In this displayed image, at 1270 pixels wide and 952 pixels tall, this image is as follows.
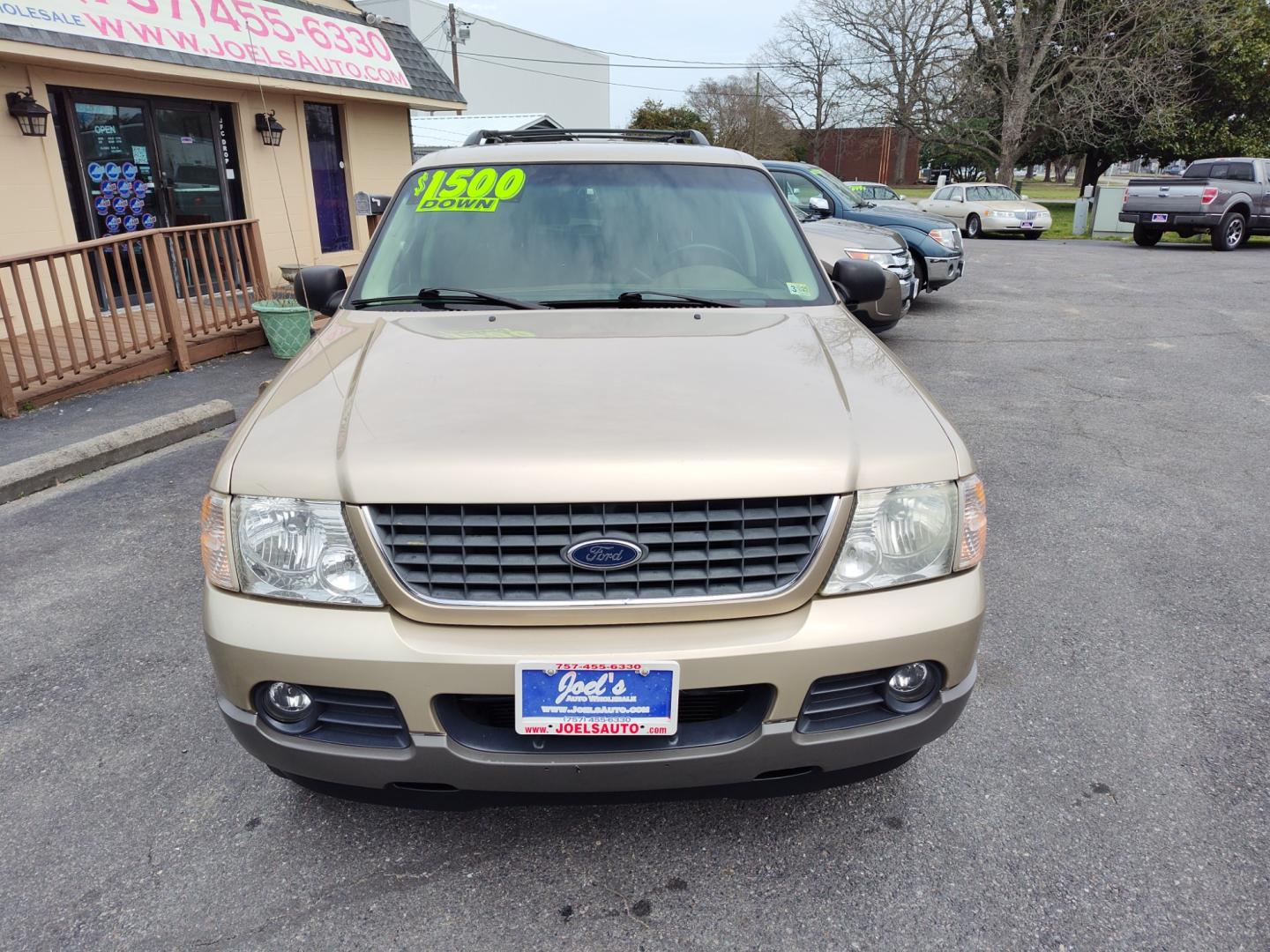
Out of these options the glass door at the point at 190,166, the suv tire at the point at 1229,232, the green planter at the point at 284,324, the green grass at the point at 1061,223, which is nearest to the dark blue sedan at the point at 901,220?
the green planter at the point at 284,324

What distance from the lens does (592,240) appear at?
3227 millimetres

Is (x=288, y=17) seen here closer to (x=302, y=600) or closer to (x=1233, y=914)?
(x=302, y=600)

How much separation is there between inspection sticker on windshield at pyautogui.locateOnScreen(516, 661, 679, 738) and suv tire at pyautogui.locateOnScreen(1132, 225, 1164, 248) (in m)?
22.4

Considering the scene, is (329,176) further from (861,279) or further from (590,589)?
(590,589)

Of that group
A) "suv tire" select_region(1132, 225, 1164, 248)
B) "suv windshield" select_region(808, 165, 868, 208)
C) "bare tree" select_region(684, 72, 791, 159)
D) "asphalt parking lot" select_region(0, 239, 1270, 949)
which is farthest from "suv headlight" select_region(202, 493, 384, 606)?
"bare tree" select_region(684, 72, 791, 159)

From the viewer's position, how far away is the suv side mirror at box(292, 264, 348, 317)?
3.46 metres

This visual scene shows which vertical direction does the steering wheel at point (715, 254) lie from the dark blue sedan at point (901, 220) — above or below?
above

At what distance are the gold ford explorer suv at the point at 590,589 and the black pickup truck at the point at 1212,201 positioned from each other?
20.6 meters

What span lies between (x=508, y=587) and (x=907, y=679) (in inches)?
38.1

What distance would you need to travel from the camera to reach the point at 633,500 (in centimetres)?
190

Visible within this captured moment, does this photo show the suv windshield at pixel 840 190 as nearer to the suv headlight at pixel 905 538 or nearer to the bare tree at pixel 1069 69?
the suv headlight at pixel 905 538

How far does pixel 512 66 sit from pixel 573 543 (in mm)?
51240

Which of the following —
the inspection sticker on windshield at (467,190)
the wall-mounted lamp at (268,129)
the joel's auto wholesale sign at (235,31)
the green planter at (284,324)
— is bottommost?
the green planter at (284,324)

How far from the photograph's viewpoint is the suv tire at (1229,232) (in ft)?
62.1
